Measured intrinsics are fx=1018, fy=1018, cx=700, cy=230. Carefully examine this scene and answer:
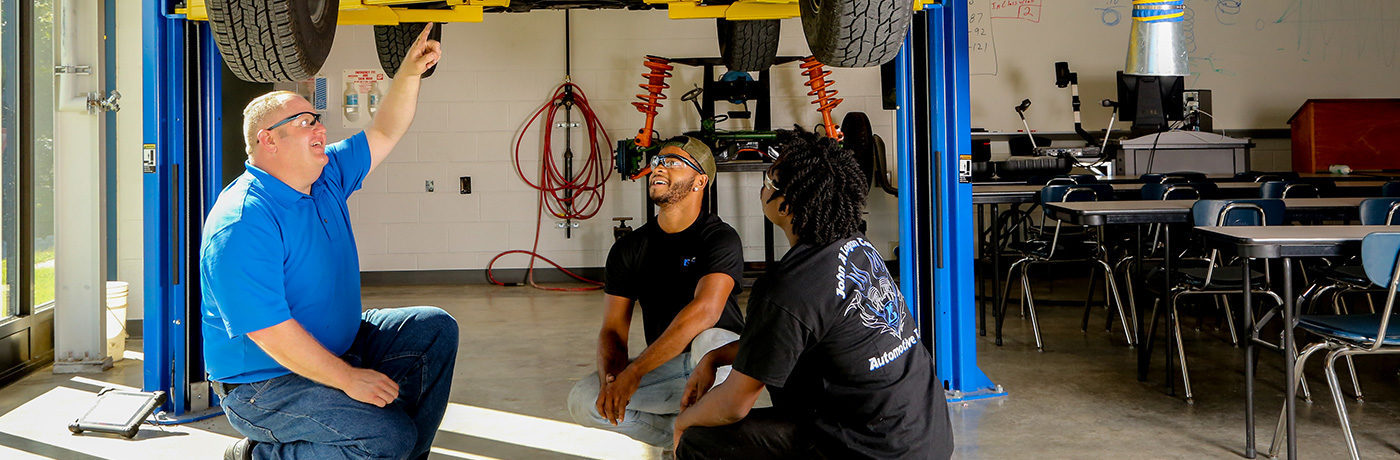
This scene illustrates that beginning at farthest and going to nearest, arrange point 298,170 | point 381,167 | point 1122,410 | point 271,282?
point 381,167 < point 1122,410 < point 298,170 < point 271,282

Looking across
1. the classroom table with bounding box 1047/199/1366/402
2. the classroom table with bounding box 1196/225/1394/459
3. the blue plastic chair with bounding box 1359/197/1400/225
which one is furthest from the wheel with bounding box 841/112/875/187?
the classroom table with bounding box 1196/225/1394/459

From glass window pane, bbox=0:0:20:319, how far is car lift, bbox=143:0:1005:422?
1200 millimetres

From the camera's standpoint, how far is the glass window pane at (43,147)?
14.3 ft

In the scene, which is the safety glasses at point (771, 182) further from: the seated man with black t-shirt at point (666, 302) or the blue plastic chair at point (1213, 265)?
the blue plastic chair at point (1213, 265)

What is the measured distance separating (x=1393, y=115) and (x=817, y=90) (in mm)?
4659

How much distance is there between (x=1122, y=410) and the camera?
3.50 metres

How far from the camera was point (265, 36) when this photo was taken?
239cm

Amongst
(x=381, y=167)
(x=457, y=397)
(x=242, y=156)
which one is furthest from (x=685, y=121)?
(x=457, y=397)

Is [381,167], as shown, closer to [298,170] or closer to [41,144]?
[41,144]

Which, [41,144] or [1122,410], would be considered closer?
[1122,410]

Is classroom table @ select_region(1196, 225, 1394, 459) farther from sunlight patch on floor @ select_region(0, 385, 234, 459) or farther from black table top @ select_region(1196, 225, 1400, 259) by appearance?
sunlight patch on floor @ select_region(0, 385, 234, 459)

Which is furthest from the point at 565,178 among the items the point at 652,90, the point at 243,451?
the point at 243,451

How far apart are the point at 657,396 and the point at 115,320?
10.6 feet

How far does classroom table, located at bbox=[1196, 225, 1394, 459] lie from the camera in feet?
8.73
